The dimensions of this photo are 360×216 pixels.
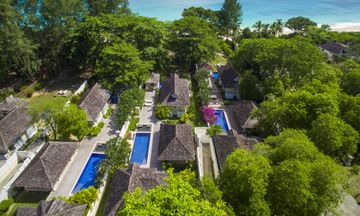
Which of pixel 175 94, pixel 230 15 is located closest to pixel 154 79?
pixel 175 94

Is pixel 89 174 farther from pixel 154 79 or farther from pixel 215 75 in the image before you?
pixel 215 75

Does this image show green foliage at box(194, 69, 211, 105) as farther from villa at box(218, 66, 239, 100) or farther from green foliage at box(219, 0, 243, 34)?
green foliage at box(219, 0, 243, 34)

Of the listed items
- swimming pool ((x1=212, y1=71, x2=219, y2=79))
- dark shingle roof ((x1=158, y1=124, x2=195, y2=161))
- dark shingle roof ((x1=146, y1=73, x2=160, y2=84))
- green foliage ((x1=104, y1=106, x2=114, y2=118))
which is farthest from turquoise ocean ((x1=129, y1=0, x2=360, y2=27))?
dark shingle roof ((x1=158, y1=124, x2=195, y2=161))

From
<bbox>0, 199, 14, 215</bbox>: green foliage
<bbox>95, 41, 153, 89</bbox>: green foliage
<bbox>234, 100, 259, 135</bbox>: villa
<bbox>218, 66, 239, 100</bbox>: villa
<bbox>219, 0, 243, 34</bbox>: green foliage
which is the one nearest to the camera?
<bbox>0, 199, 14, 215</bbox>: green foliage

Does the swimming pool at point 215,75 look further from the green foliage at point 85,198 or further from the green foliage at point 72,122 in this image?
the green foliage at point 85,198

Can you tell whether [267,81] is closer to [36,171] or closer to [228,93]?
[228,93]

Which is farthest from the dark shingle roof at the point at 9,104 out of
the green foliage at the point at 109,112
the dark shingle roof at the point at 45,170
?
the dark shingle roof at the point at 45,170
